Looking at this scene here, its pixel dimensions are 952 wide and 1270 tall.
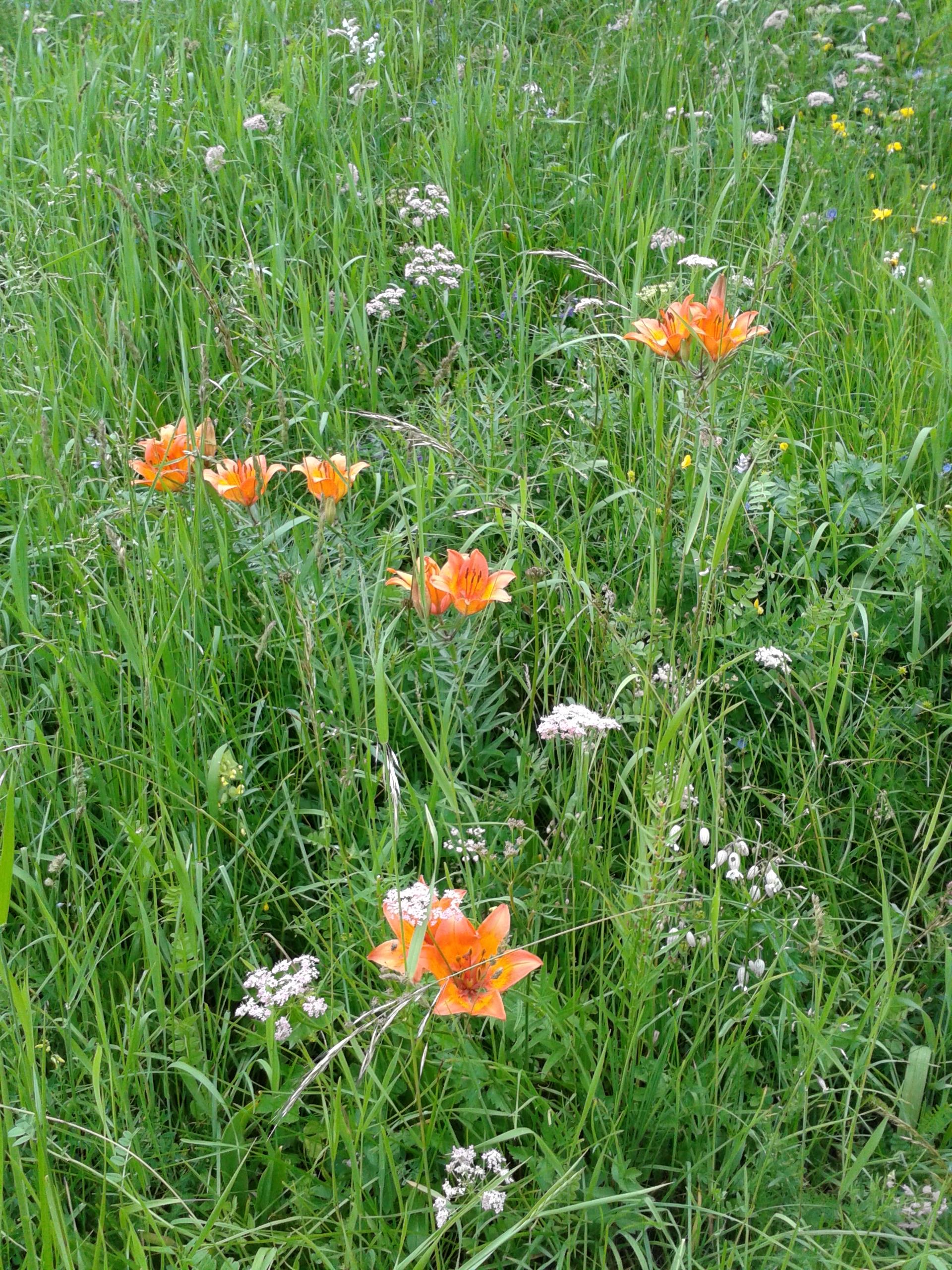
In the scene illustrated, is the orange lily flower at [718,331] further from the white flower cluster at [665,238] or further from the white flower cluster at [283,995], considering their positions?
the white flower cluster at [283,995]

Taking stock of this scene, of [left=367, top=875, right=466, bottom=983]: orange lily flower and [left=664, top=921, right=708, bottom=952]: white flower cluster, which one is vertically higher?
[left=367, top=875, right=466, bottom=983]: orange lily flower

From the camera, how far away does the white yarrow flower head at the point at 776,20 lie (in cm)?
367

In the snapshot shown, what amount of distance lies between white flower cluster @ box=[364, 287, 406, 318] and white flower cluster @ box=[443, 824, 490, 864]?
1418mm

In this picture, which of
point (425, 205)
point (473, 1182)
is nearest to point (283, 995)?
point (473, 1182)

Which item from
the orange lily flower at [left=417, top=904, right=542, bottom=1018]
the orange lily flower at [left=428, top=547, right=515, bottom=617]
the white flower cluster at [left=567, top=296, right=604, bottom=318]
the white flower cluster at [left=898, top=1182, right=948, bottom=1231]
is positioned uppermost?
the white flower cluster at [left=567, top=296, right=604, bottom=318]

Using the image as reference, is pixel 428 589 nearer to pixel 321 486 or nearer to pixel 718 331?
pixel 321 486

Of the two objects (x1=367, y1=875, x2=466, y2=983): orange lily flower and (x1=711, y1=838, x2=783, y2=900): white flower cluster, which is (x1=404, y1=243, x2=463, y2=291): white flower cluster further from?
(x1=367, y1=875, x2=466, y2=983): orange lily flower

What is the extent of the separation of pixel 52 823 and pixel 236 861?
0.29 meters

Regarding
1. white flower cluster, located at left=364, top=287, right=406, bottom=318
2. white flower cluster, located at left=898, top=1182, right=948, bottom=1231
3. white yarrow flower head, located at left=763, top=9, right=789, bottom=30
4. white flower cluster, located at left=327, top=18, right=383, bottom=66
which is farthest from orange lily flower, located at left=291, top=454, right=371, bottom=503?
white yarrow flower head, located at left=763, top=9, right=789, bottom=30

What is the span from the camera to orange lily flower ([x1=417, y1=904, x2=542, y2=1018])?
4.07 feet

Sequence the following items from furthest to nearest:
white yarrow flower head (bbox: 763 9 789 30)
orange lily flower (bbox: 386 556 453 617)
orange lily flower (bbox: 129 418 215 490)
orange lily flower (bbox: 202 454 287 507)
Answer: white yarrow flower head (bbox: 763 9 789 30) < orange lily flower (bbox: 129 418 215 490) < orange lily flower (bbox: 202 454 287 507) < orange lily flower (bbox: 386 556 453 617)

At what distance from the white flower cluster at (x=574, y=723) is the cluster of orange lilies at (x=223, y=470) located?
56cm

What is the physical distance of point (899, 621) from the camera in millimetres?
2053

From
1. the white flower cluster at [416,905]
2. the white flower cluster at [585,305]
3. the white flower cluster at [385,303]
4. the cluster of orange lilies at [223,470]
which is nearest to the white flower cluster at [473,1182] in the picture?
the white flower cluster at [416,905]
